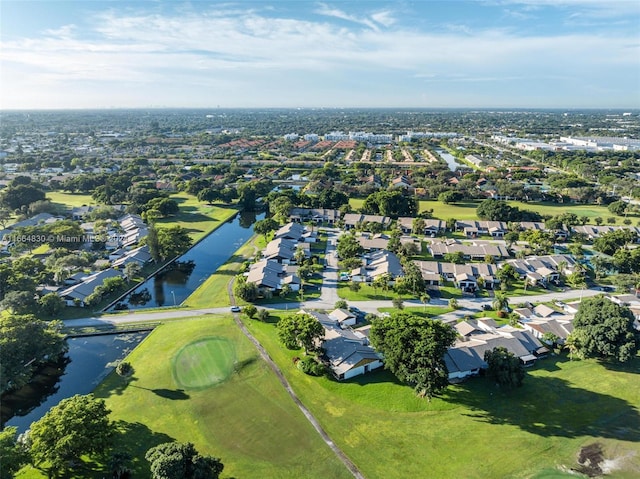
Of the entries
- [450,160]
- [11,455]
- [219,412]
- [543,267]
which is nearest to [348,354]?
[219,412]

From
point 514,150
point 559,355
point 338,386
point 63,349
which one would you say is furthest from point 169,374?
point 514,150

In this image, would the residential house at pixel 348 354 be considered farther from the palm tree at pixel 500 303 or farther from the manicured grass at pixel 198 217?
the manicured grass at pixel 198 217

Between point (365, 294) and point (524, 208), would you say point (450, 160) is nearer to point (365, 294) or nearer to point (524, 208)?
point (524, 208)

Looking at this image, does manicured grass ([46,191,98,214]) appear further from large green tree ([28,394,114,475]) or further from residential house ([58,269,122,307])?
large green tree ([28,394,114,475])

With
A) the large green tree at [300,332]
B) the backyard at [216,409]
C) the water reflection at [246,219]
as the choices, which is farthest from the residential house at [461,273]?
the water reflection at [246,219]

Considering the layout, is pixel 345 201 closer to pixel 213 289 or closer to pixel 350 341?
pixel 213 289

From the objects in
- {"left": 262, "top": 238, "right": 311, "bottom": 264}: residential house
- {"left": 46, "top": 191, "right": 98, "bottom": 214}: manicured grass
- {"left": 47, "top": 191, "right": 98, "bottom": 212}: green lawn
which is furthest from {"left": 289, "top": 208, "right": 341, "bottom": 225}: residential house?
{"left": 47, "top": 191, "right": 98, "bottom": 212}: green lawn
